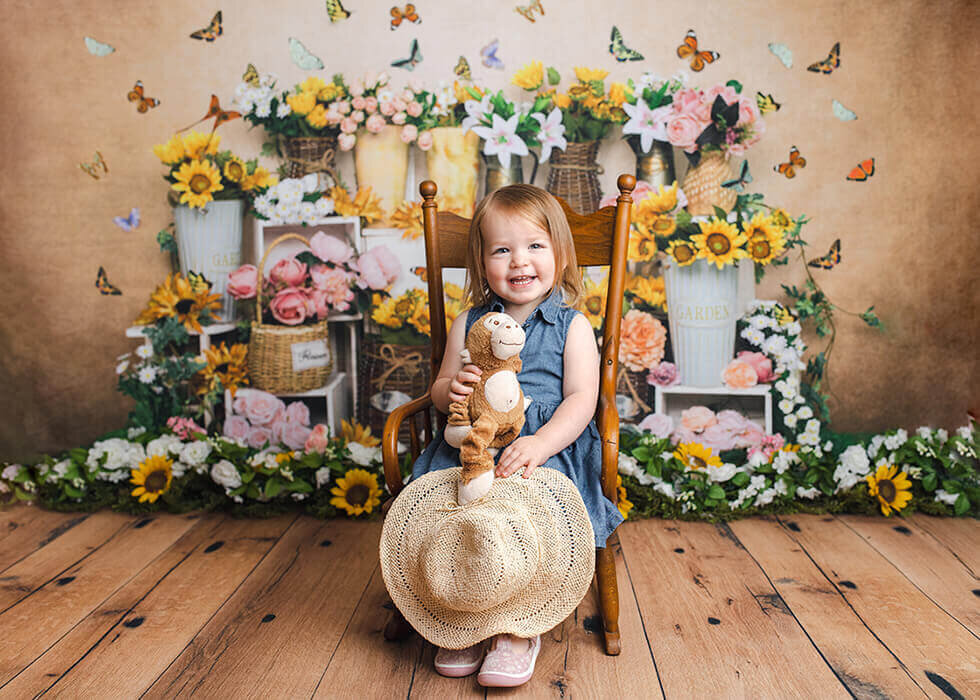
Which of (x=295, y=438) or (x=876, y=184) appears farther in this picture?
(x=295, y=438)

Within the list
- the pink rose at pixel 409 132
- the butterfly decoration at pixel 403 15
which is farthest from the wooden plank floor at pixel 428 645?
the butterfly decoration at pixel 403 15

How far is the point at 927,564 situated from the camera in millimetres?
1976

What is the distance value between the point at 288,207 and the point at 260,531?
1.10m

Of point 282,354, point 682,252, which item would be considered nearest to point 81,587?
point 282,354

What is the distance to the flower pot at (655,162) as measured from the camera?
2.42 m

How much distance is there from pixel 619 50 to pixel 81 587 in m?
2.28

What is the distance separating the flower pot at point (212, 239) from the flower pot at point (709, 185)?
1.57 m

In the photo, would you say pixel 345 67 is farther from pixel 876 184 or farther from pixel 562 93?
pixel 876 184

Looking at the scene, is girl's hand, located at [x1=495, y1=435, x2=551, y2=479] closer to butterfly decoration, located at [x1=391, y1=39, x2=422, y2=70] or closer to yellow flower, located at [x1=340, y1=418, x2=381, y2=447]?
yellow flower, located at [x1=340, y1=418, x2=381, y2=447]

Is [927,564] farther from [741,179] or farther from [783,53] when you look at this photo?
[783,53]

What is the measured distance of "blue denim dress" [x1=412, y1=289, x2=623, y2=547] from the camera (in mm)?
1622

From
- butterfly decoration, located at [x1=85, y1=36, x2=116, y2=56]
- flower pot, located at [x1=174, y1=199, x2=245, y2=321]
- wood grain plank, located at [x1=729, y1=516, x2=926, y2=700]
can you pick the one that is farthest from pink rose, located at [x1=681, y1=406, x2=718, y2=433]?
butterfly decoration, located at [x1=85, y1=36, x2=116, y2=56]

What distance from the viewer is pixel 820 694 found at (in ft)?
4.66

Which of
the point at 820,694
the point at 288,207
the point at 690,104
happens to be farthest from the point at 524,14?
the point at 820,694
